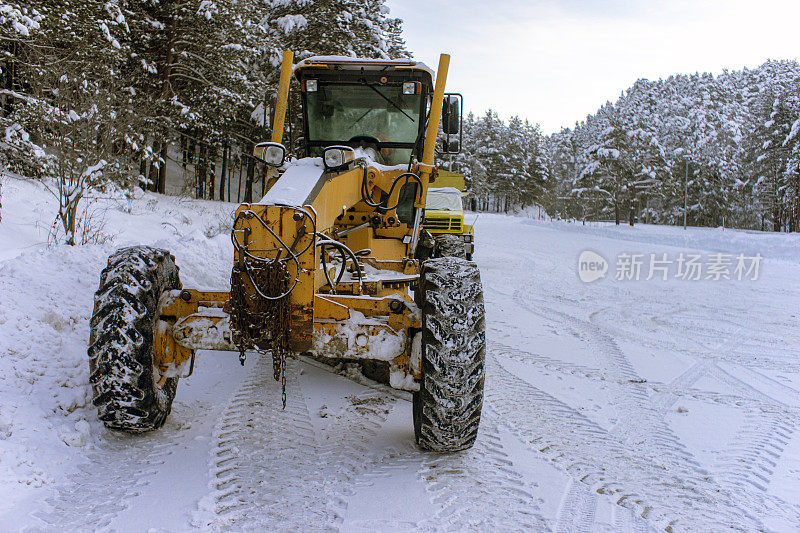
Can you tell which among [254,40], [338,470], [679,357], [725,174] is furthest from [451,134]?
[725,174]

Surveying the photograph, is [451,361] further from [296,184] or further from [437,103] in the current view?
[437,103]

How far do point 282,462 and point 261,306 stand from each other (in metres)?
1.08

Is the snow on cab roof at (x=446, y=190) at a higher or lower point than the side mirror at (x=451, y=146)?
lower

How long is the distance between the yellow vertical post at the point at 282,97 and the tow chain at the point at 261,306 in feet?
11.2

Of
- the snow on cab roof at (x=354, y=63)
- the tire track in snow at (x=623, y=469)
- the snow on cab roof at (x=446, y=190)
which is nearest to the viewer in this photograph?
the tire track in snow at (x=623, y=469)

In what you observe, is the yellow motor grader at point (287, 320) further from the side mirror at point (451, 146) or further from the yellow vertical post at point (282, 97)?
the side mirror at point (451, 146)

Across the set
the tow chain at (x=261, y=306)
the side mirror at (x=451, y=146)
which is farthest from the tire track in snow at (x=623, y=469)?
the side mirror at (x=451, y=146)

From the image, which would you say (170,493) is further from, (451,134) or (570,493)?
(451,134)

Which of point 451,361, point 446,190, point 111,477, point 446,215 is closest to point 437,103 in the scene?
point 451,361

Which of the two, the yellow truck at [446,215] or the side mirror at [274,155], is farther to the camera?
the yellow truck at [446,215]

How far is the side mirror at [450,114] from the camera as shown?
721cm

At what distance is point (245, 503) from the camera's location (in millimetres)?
3492

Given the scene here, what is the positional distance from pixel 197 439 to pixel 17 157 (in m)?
12.7

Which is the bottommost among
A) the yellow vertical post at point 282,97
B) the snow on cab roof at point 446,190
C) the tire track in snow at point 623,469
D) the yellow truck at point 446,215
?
the tire track in snow at point 623,469
